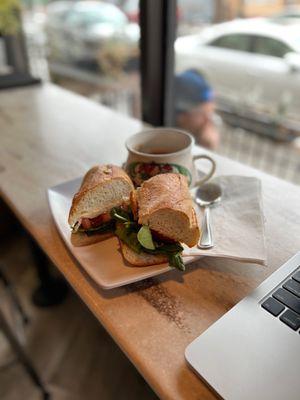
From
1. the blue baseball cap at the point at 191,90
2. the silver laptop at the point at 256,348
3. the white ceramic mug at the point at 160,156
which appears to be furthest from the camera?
the blue baseball cap at the point at 191,90

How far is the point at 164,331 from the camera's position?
414 millimetres

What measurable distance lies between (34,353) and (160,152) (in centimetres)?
76

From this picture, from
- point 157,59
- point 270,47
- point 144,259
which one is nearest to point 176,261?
point 144,259

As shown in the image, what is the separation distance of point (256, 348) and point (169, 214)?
19 cm

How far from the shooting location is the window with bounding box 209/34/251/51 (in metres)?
1.50

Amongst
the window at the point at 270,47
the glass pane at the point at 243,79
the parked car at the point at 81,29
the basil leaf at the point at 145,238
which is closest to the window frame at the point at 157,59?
the glass pane at the point at 243,79

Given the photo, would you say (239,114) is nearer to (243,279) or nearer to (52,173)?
(52,173)

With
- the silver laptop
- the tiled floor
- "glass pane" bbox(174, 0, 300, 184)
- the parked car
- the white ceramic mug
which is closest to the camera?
the silver laptop

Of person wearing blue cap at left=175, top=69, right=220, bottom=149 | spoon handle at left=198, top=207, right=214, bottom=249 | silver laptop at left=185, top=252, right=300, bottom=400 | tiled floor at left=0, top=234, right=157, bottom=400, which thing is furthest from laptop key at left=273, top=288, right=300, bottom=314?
person wearing blue cap at left=175, top=69, right=220, bottom=149

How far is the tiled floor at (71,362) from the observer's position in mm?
916

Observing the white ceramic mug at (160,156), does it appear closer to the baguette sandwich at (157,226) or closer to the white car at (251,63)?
the baguette sandwich at (157,226)

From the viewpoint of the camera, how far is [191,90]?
4.84ft

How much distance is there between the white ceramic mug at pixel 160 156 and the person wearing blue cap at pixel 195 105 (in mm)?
801

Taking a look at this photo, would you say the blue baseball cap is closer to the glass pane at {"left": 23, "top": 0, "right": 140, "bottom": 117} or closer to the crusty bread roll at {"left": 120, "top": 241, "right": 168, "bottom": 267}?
the glass pane at {"left": 23, "top": 0, "right": 140, "bottom": 117}
